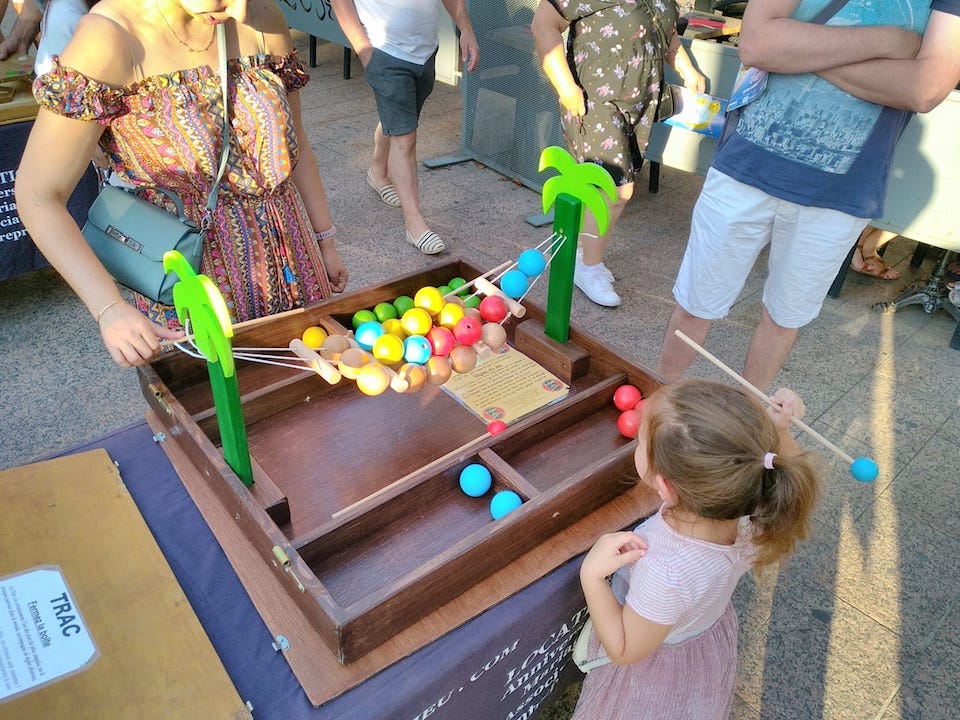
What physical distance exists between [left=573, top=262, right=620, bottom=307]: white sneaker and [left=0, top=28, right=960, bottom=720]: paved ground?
0.07 metres

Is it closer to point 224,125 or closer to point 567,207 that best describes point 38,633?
point 224,125

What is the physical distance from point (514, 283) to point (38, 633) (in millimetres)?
1311

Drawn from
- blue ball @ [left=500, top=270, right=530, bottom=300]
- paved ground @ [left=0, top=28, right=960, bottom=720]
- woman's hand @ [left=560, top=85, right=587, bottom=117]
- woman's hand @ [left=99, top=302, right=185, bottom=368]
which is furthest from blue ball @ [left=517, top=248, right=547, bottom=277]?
woman's hand @ [left=560, top=85, right=587, bottom=117]

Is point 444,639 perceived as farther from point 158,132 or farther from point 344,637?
point 158,132

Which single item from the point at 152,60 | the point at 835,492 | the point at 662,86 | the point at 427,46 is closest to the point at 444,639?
the point at 152,60

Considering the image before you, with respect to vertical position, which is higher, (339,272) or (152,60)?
(152,60)

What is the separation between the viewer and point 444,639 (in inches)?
49.6

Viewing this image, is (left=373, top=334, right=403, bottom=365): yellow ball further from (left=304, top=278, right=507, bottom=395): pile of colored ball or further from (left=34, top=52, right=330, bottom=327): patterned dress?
(left=34, top=52, right=330, bottom=327): patterned dress

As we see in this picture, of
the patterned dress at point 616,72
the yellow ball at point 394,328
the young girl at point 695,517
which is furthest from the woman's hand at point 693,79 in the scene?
the young girl at point 695,517

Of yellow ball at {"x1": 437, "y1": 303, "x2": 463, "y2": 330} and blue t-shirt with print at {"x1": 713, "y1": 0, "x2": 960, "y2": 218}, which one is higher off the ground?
blue t-shirt with print at {"x1": 713, "y1": 0, "x2": 960, "y2": 218}

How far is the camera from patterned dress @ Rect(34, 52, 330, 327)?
1.58 m

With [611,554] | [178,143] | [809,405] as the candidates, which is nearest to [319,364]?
[178,143]

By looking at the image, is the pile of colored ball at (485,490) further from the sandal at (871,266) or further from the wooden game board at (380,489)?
the sandal at (871,266)

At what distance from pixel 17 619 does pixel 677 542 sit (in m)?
1.16
